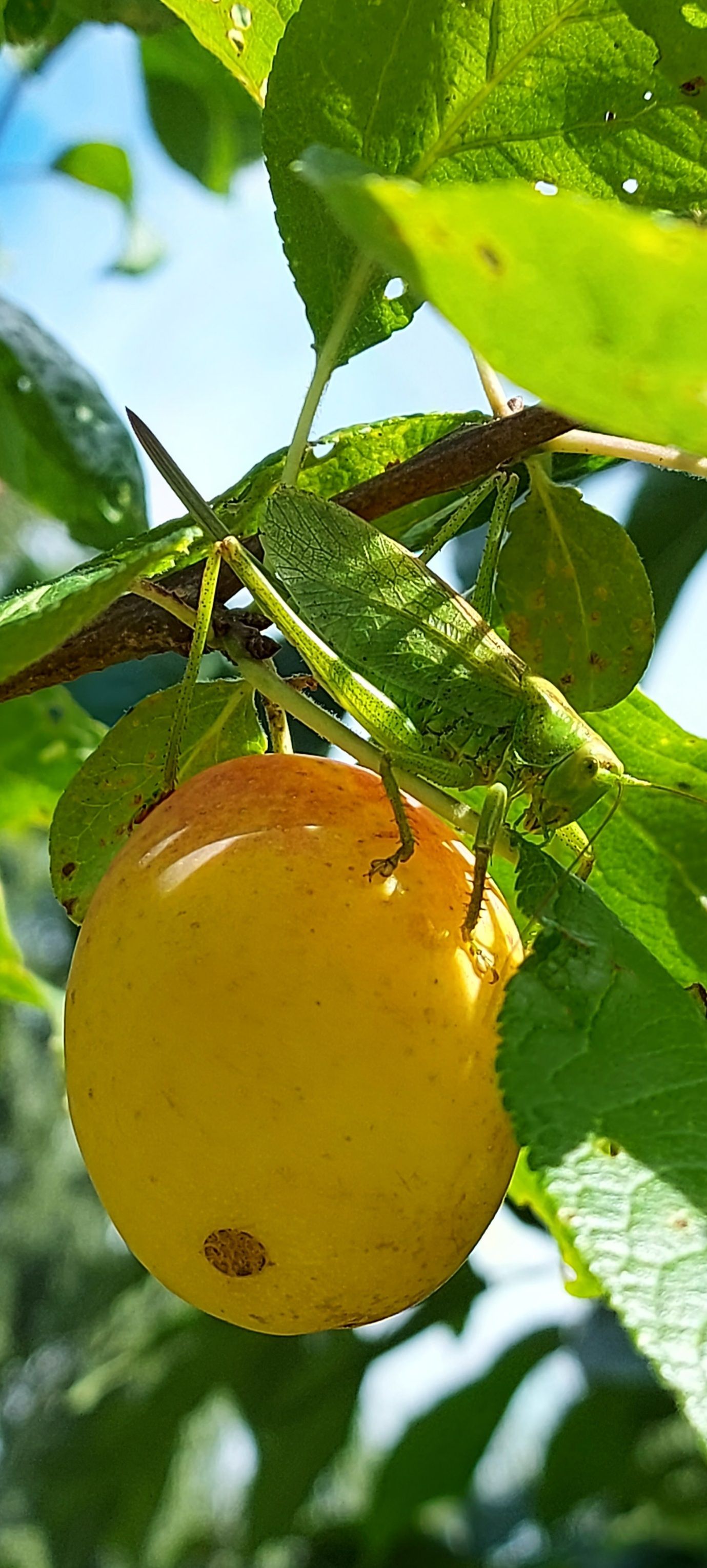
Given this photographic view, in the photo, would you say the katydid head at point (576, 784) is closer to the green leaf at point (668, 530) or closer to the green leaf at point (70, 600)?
the green leaf at point (70, 600)

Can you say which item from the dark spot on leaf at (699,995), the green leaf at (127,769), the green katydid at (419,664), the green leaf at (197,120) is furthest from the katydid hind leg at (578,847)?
the green leaf at (197,120)

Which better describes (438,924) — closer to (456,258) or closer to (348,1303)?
(348,1303)

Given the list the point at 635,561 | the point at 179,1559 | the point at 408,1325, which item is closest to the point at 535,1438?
the point at 408,1325

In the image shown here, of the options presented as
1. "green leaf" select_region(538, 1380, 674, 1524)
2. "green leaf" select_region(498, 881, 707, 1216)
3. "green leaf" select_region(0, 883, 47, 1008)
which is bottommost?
"green leaf" select_region(538, 1380, 674, 1524)

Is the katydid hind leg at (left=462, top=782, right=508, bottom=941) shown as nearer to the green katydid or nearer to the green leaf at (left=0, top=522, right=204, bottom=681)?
the green katydid

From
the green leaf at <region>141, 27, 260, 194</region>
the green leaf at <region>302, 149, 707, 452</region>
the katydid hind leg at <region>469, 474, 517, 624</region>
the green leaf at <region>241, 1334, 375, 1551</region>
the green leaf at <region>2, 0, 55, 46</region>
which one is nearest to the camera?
the green leaf at <region>302, 149, 707, 452</region>

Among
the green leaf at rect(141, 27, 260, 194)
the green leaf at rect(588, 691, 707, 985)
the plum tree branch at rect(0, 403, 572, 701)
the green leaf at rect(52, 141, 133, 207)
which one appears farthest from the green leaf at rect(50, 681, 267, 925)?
the green leaf at rect(52, 141, 133, 207)
